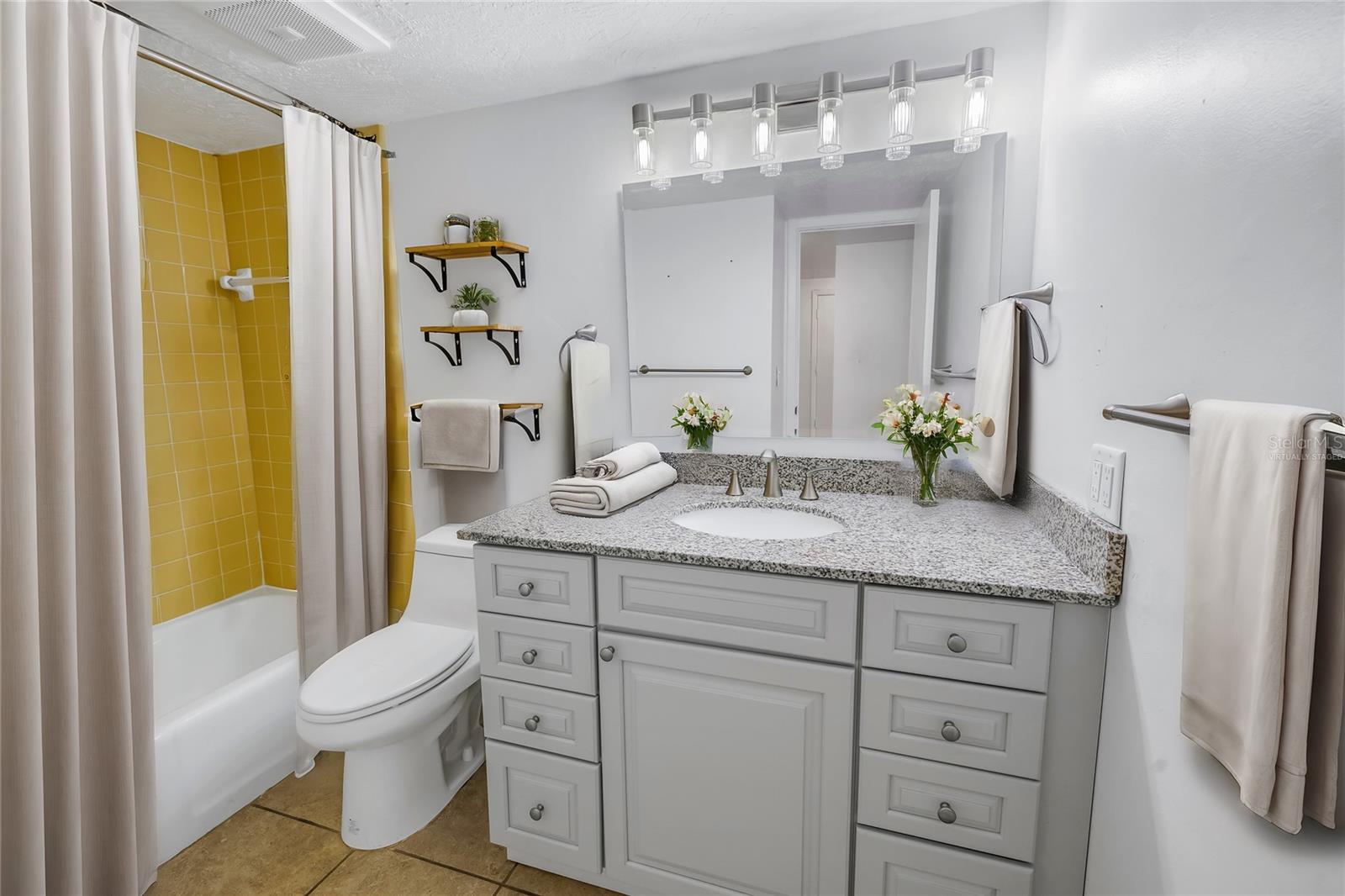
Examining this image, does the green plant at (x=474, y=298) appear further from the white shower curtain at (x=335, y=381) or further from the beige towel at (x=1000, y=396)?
the beige towel at (x=1000, y=396)

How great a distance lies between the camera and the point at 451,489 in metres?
2.24

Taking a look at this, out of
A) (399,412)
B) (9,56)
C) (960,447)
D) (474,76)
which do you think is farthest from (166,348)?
(960,447)

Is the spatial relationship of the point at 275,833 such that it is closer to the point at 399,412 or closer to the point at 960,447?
the point at 399,412

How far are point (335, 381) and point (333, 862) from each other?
4.62 feet

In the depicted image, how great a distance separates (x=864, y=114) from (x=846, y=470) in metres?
0.97

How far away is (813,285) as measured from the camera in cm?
171

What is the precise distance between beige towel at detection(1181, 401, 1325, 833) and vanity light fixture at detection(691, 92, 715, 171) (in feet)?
4.54

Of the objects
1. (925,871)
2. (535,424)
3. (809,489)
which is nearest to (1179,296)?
(809,489)

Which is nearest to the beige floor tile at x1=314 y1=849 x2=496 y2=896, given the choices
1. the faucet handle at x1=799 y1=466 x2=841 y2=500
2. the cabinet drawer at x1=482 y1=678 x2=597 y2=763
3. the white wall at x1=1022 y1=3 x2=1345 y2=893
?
the cabinet drawer at x1=482 y1=678 x2=597 y2=763

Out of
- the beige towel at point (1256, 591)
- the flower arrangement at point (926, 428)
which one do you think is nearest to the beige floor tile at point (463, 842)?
the flower arrangement at point (926, 428)

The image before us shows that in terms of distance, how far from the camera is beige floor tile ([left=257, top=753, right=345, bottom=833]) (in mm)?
1799

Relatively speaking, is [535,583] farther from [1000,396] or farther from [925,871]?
[1000,396]

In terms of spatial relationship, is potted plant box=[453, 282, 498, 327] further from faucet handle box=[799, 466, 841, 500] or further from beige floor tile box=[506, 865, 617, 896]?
beige floor tile box=[506, 865, 617, 896]

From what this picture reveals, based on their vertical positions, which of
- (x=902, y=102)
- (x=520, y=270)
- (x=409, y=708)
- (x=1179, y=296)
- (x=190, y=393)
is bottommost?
(x=409, y=708)
